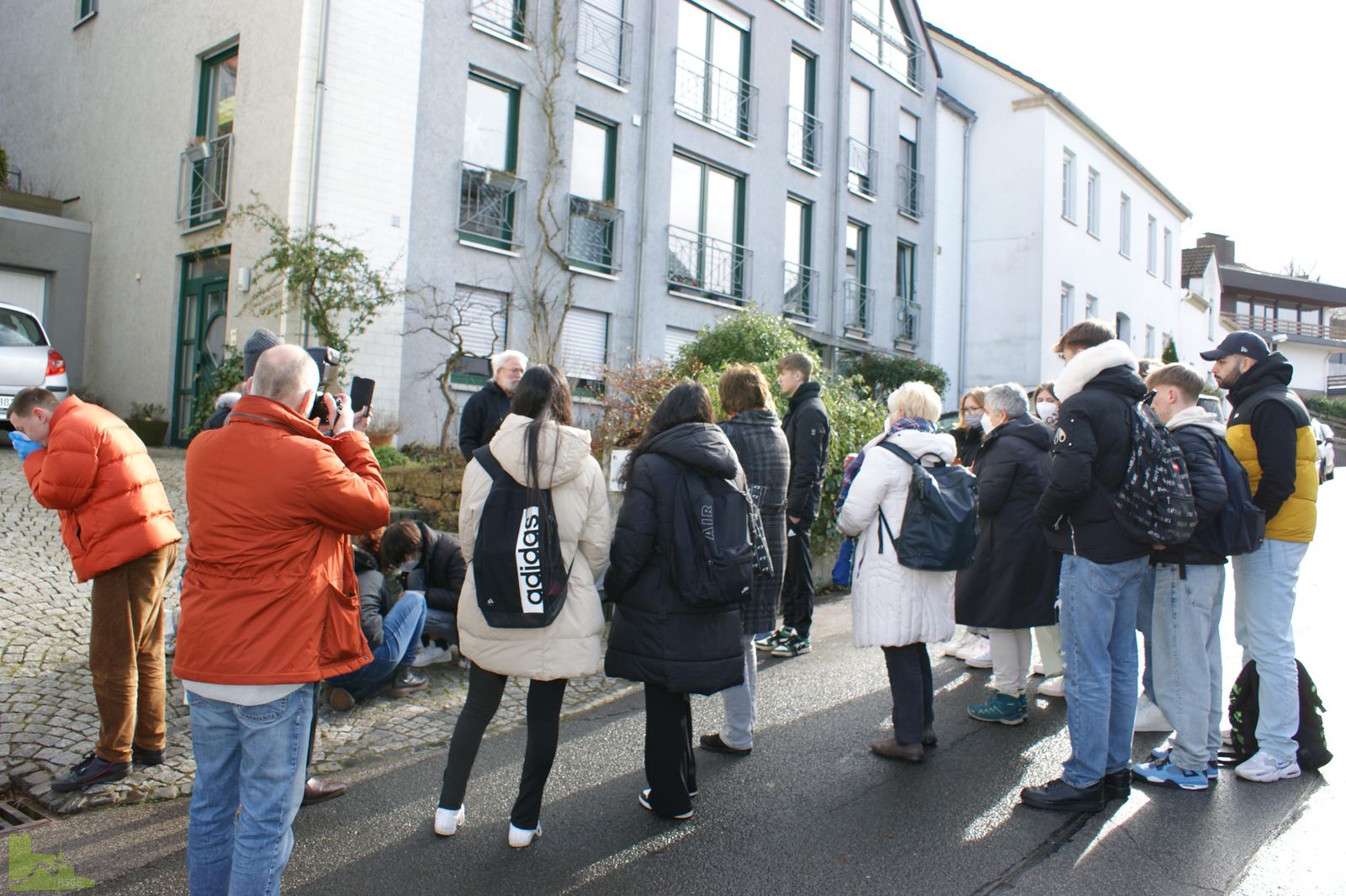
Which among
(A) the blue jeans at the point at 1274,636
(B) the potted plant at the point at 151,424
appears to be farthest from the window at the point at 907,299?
(A) the blue jeans at the point at 1274,636

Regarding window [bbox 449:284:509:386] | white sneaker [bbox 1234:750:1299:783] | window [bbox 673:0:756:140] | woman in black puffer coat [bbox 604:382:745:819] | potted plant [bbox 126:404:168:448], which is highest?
window [bbox 673:0:756:140]

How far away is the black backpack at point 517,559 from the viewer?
12.3ft

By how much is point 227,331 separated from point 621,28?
832cm

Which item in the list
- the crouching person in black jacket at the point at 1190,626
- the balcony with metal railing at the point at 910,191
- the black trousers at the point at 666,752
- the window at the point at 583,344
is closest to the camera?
the black trousers at the point at 666,752

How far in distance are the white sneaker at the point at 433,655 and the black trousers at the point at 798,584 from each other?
2.33 m

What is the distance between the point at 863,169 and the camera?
22.2m

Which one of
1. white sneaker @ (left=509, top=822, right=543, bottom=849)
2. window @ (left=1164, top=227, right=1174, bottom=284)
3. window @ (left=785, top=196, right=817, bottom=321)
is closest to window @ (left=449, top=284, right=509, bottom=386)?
window @ (left=785, top=196, right=817, bottom=321)

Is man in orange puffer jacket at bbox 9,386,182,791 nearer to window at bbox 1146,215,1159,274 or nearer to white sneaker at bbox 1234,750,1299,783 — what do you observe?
white sneaker at bbox 1234,750,1299,783

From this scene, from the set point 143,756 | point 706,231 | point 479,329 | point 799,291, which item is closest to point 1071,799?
point 143,756

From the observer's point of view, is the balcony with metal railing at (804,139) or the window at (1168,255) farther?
the window at (1168,255)

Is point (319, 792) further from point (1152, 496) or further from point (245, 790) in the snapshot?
point (1152, 496)

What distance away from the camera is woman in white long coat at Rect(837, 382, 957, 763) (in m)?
4.91

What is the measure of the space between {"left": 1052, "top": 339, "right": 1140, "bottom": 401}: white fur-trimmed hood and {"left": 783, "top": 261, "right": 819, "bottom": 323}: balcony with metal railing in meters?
15.6

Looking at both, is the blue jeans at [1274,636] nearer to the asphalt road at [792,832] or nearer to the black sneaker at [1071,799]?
the asphalt road at [792,832]
